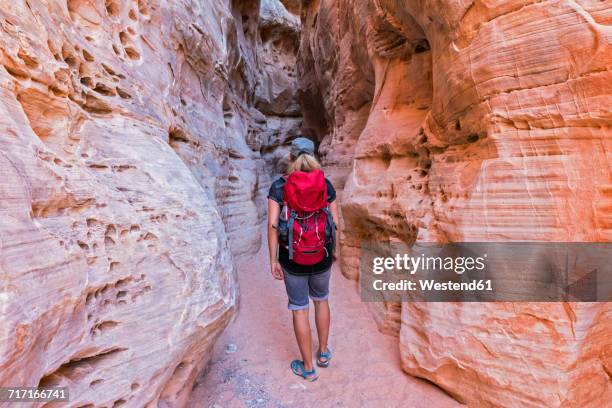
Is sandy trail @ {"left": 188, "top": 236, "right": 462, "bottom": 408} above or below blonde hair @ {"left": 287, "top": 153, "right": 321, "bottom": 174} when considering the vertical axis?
below

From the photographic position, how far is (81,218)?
165 centimetres

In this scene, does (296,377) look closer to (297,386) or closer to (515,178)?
(297,386)

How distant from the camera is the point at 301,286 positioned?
7.84 ft

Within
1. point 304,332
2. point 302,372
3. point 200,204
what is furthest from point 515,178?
point 200,204

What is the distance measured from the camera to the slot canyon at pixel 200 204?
57.0 inches

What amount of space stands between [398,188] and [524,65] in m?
1.68

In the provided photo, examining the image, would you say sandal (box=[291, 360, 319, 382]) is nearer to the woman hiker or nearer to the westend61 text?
the woman hiker

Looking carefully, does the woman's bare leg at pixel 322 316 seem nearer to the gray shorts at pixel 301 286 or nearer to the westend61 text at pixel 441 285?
the gray shorts at pixel 301 286

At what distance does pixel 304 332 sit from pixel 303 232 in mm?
839

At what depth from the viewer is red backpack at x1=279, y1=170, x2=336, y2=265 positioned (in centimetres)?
224

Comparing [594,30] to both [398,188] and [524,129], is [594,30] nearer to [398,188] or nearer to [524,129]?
[524,129]

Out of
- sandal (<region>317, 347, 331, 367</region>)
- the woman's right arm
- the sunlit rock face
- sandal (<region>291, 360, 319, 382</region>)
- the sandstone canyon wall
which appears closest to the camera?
the sandstone canyon wall

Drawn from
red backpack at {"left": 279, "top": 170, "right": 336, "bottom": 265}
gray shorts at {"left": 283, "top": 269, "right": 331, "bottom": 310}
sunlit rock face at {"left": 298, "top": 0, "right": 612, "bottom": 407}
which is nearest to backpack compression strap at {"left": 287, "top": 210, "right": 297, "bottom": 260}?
red backpack at {"left": 279, "top": 170, "right": 336, "bottom": 265}

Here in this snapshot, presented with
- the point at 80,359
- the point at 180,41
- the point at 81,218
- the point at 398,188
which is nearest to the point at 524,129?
the point at 398,188
